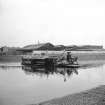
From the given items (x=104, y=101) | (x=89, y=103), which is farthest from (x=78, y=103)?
(x=104, y=101)

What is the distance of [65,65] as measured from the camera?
133 feet

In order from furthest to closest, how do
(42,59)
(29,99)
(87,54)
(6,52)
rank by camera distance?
(6,52) → (87,54) → (42,59) → (29,99)

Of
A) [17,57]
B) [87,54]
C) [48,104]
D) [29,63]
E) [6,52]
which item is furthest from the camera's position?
[6,52]

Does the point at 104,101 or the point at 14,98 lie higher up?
the point at 104,101

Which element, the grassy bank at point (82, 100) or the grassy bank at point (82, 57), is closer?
the grassy bank at point (82, 100)

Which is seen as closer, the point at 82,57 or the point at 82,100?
the point at 82,100

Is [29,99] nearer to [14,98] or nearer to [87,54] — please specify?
[14,98]

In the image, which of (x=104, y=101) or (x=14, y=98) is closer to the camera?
(x=104, y=101)

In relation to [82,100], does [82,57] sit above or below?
below

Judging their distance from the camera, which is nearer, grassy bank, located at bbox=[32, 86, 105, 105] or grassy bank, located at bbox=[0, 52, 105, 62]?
grassy bank, located at bbox=[32, 86, 105, 105]

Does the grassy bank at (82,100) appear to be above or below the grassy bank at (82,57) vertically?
above

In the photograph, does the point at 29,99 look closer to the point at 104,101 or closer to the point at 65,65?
the point at 104,101

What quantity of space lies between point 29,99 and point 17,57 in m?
51.9

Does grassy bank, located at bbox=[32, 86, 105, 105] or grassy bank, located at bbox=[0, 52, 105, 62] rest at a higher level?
grassy bank, located at bbox=[32, 86, 105, 105]
